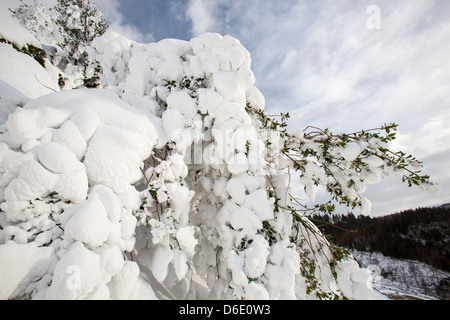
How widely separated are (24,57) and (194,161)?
4417 mm

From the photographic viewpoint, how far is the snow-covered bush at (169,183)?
4.76ft

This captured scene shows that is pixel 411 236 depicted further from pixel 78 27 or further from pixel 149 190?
pixel 78 27

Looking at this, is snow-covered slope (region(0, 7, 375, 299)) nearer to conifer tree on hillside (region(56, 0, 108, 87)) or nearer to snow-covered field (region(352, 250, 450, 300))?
conifer tree on hillside (region(56, 0, 108, 87))

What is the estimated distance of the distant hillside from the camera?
2901cm

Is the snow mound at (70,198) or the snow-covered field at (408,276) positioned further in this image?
the snow-covered field at (408,276)

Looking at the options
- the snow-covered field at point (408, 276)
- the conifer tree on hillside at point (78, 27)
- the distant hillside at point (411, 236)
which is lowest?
the snow-covered field at point (408, 276)

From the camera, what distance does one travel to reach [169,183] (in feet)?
6.90

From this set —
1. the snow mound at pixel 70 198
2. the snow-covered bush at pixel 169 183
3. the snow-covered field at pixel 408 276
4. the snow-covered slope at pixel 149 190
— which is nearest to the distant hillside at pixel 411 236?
the snow-covered field at pixel 408 276

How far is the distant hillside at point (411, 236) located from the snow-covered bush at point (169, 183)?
93.1 ft

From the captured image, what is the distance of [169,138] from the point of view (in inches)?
97.7

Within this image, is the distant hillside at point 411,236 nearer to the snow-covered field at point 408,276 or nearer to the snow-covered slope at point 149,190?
the snow-covered field at point 408,276

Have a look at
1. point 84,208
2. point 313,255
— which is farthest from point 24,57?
point 313,255
